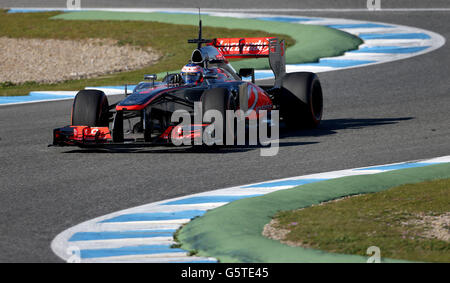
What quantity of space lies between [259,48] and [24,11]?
20106 millimetres

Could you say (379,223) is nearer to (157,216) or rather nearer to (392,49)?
(157,216)

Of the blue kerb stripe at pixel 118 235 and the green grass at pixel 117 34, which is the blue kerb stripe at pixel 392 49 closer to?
the green grass at pixel 117 34

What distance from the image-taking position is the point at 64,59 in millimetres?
21219

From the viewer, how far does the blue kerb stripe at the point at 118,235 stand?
6.12 m

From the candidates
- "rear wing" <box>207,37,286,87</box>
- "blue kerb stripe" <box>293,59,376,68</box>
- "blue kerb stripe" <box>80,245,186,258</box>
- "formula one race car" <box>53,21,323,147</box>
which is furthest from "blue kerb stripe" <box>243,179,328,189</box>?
"blue kerb stripe" <box>293,59,376,68</box>

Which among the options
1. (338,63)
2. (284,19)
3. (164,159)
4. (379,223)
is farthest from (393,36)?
(379,223)

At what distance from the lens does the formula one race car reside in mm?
9852

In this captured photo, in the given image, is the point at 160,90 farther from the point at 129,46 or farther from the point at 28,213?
the point at 129,46

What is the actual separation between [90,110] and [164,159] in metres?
1.28

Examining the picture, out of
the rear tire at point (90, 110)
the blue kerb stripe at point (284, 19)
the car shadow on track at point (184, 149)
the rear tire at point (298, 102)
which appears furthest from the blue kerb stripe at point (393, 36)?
the rear tire at point (90, 110)

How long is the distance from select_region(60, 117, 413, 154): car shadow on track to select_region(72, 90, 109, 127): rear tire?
0.35m
